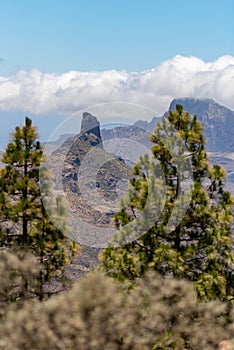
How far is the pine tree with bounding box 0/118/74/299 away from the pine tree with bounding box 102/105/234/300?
2.75 metres

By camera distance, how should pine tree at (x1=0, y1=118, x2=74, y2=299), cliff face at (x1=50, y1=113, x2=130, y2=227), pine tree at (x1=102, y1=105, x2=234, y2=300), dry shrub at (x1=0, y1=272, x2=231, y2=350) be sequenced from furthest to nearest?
cliff face at (x1=50, y1=113, x2=130, y2=227)
pine tree at (x1=0, y1=118, x2=74, y2=299)
pine tree at (x1=102, y1=105, x2=234, y2=300)
dry shrub at (x1=0, y1=272, x2=231, y2=350)

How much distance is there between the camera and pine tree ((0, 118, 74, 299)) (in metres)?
17.2

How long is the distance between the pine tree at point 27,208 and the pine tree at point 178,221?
2.75 metres

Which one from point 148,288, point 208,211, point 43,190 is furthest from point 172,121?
point 148,288

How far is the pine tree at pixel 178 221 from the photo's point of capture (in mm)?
15156

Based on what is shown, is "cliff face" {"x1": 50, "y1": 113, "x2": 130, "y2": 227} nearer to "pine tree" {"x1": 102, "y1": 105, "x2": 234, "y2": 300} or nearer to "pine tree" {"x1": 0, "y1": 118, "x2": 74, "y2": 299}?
"pine tree" {"x1": 0, "y1": 118, "x2": 74, "y2": 299}

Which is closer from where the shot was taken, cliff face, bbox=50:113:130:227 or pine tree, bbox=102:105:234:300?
pine tree, bbox=102:105:234:300

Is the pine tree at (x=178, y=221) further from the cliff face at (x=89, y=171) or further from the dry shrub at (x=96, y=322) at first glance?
the dry shrub at (x=96, y=322)

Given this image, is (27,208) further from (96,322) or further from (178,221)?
(96,322)

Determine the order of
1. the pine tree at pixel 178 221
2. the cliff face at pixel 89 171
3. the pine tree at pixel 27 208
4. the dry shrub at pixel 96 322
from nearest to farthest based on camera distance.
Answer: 1. the dry shrub at pixel 96 322
2. the pine tree at pixel 178 221
3. the pine tree at pixel 27 208
4. the cliff face at pixel 89 171

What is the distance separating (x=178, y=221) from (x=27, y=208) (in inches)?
204

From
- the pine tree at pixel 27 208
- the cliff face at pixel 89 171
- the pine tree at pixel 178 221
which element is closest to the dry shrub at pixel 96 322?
the pine tree at pixel 178 221

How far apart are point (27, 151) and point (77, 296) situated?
10049mm

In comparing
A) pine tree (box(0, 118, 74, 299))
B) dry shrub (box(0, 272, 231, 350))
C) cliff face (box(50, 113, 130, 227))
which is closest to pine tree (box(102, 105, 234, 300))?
cliff face (box(50, 113, 130, 227))
